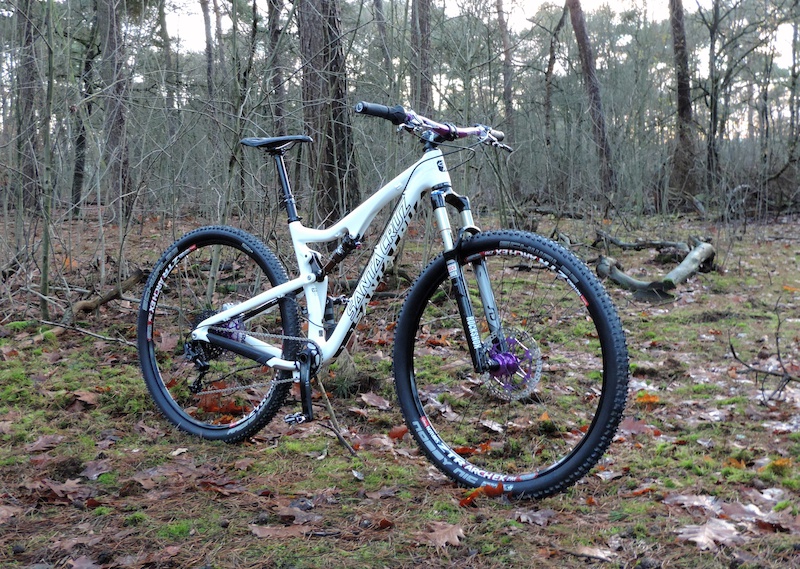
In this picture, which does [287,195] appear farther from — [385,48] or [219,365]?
[385,48]

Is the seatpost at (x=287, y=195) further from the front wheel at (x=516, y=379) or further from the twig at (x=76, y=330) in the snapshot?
the twig at (x=76, y=330)

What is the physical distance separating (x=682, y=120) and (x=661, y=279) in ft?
25.6

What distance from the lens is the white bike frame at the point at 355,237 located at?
275 cm

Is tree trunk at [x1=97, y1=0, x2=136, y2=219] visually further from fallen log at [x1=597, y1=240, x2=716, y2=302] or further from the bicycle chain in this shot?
fallen log at [x1=597, y1=240, x2=716, y2=302]

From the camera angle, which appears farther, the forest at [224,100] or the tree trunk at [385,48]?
the tree trunk at [385,48]

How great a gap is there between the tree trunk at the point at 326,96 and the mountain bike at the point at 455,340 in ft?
5.42

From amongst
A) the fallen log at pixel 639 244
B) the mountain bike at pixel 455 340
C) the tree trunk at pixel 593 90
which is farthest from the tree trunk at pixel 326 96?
the tree trunk at pixel 593 90

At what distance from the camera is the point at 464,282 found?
2662 millimetres

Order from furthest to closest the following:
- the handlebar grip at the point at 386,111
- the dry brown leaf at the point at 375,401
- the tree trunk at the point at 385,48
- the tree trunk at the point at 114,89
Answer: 1. the tree trunk at the point at 385,48
2. the tree trunk at the point at 114,89
3. the dry brown leaf at the point at 375,401
4. the handlebar grip at the point at 386,111

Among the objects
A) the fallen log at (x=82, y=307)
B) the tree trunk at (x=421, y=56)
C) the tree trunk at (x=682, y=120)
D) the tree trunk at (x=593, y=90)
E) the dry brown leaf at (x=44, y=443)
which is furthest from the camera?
the tree trunk at (x=682, y=120)

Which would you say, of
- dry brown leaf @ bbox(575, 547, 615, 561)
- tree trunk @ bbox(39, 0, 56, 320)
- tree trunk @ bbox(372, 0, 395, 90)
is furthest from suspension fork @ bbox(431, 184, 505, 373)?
tree trunk @ bbox(39, 0, 56, 320)

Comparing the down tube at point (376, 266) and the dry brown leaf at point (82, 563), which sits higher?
the down tube at point (376, 266)

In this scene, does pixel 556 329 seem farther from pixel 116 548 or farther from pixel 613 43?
pixel 613 43

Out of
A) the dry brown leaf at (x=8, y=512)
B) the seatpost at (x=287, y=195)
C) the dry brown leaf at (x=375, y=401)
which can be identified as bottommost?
the dry brown leaf at (x=8, y=512)
